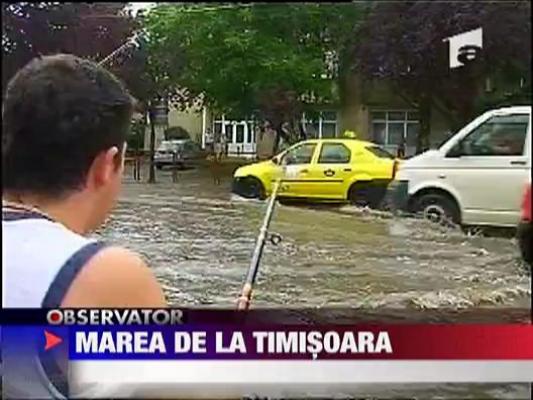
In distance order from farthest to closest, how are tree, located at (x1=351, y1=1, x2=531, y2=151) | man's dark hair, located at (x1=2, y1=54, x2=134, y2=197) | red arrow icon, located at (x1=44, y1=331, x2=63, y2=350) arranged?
1. tree, located at (x1=351, y1=1, x2=531, y2=151)
2. red arrow icon, located at (x1=44, y1=331, x2=63, y2=350)
3. man's dark hair, located at (x1=2, y1=54, x2=134, y2=197)

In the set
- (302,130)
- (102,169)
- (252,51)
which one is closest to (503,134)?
(302,130)

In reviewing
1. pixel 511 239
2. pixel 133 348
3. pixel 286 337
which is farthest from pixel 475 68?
pixel 133 348

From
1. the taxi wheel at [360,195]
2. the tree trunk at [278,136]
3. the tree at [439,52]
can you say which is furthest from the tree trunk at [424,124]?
the tree trunk at [278,136]

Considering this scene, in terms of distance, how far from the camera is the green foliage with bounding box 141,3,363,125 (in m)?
1.31

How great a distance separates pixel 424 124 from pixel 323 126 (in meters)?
0.16

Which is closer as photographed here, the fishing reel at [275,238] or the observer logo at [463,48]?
the observer logo at [463,48]

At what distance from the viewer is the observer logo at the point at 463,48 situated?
1312mm

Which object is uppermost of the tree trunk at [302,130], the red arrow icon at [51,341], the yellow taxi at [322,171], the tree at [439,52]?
the tree at [439,52]

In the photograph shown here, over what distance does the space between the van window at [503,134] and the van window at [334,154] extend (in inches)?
7.8

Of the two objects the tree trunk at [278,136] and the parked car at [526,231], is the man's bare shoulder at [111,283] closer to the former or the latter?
the tree trunk at [278,136]

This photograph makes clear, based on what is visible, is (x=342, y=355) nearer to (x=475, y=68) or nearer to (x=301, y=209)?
(x=301, y=209)

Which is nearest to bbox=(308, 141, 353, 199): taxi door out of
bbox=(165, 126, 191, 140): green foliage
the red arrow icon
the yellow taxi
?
the yellow taxi

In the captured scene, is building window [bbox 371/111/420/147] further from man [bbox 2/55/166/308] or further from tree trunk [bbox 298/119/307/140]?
man [bbox 2/55/166/308]

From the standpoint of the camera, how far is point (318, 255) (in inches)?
57.0
